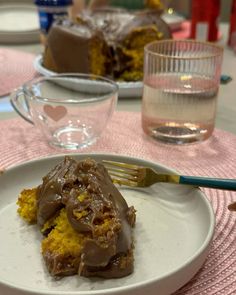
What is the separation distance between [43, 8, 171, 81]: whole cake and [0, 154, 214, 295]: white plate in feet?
1.52

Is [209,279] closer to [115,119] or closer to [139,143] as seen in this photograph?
[139,143]

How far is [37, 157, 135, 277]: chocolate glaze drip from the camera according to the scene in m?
0.46

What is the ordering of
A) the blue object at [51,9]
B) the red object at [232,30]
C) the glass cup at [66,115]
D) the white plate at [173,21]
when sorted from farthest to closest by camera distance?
the white plate at [173,21], the red object at [232,30], the blue object at [51,9], the glass cup at [66,115]

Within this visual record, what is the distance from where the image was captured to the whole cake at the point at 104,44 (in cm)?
107

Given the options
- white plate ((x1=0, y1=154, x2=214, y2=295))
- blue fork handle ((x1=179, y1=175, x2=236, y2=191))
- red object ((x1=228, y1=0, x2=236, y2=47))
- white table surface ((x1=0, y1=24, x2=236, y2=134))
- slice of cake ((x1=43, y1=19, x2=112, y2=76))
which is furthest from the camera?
red object ((x1=228, y1=0, x2=236, y2=47))

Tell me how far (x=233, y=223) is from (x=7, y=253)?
0.85 ft

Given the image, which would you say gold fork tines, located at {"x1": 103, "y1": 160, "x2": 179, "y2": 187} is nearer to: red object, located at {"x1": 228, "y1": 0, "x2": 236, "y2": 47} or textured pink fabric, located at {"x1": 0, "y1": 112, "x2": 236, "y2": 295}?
textured pink fabric, located at {"x1": 0, "y1": 112, "x2": 236, "y2": 295}

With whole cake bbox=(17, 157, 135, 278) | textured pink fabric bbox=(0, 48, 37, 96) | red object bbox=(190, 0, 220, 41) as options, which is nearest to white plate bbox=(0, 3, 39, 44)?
textured pink fabric bbox=(0, 48, 37, 96)

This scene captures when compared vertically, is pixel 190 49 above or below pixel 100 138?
above

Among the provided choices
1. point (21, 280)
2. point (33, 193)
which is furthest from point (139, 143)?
point (21, 280)

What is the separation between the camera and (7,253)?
1.65 feet

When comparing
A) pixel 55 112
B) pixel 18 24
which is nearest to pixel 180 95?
pixel 55 112

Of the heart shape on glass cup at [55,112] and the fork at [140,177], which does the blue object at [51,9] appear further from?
the fork at [140,177]

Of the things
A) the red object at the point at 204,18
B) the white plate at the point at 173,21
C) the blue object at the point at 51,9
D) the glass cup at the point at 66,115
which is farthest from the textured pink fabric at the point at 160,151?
the white plate at the point at 173,21
